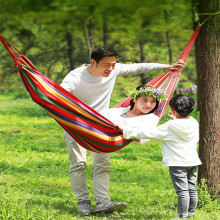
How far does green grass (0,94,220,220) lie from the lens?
10.7 feet

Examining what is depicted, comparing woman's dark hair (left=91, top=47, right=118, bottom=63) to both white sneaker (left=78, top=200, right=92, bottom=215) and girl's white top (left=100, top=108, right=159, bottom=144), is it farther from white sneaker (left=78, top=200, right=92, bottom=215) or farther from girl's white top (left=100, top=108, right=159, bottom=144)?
white sneaker (left=78, top=200, right=92, bottom=215)

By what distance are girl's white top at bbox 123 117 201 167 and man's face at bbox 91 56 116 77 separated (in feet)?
1.90

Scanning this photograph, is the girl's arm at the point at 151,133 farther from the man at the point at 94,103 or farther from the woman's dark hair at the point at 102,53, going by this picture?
the woman's dark hair at the point at 102,53

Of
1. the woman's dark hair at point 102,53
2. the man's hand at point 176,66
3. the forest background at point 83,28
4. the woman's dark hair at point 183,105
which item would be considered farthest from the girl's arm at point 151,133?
the forest background at point 83,28

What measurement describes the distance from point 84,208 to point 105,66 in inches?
48.5

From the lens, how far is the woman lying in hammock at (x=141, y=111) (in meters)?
2.96

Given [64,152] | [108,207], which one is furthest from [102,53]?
[64,152]

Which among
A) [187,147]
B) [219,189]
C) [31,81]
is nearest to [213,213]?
[219,189]

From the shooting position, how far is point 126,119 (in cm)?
305

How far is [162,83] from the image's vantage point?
3.56 metres

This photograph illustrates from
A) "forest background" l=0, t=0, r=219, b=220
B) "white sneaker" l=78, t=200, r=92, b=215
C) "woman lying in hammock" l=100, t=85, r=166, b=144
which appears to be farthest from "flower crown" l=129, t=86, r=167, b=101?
"white sneaker" l=78, t=200, r=92, b=215

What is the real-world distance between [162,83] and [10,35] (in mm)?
12333

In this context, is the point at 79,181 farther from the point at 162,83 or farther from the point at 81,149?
the point at 162,83

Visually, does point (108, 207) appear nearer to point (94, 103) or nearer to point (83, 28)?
point (94, 103)
